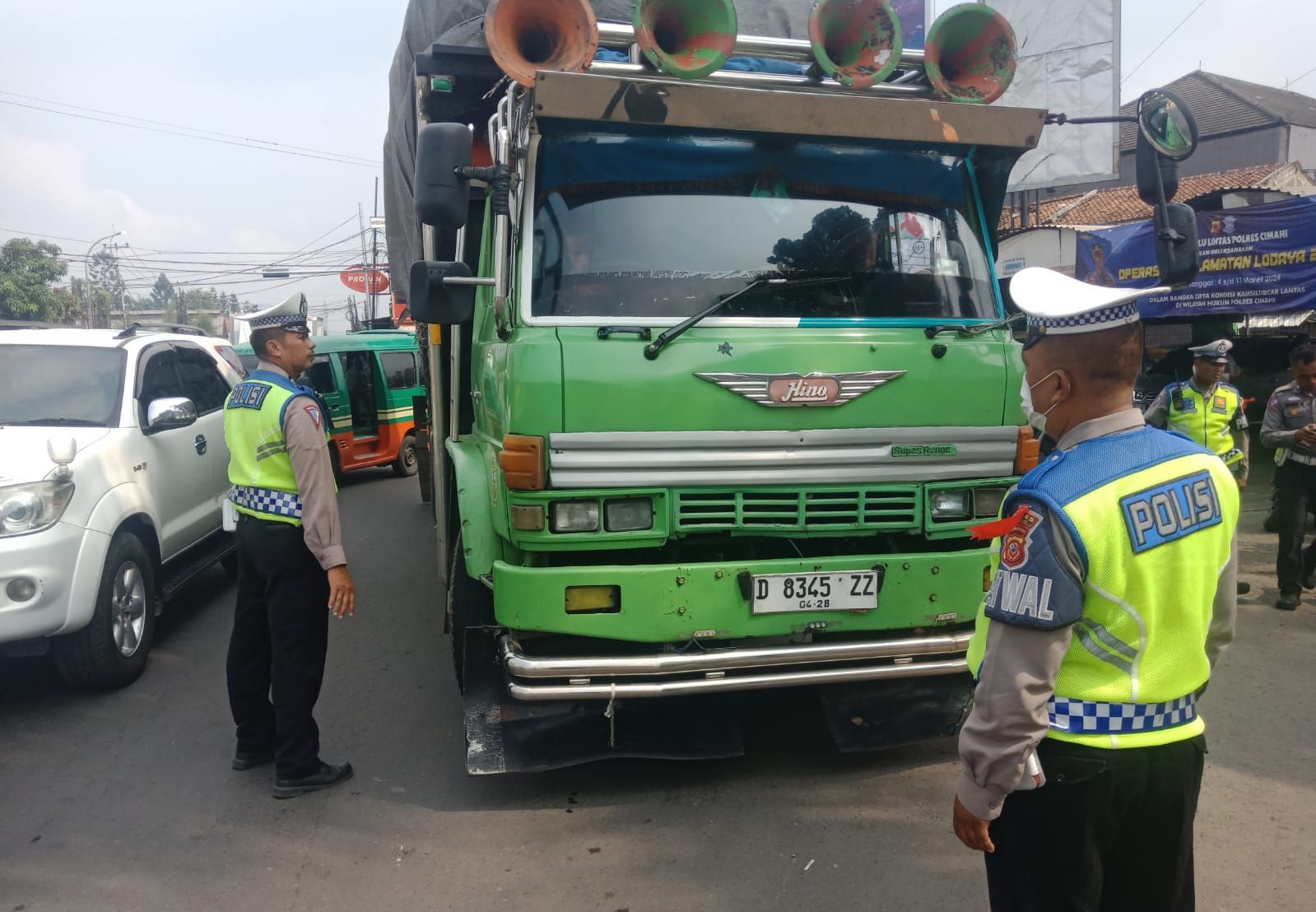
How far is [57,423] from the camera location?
212 inches

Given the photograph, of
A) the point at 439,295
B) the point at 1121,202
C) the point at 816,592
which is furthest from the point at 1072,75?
the point at 1121,202

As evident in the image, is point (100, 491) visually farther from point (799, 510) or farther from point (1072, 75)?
point (1072, 75)

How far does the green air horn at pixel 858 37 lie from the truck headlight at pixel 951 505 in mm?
1696

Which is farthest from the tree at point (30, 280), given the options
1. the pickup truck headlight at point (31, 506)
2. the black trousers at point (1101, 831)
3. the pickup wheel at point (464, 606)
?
the black trousers at point (1101, 831)

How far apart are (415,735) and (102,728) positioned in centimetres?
159

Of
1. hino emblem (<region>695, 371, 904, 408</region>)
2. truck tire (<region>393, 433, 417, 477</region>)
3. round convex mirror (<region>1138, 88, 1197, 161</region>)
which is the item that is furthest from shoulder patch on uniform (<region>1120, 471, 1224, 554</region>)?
truck tire (<region>393, 433, 417, 477</region>)

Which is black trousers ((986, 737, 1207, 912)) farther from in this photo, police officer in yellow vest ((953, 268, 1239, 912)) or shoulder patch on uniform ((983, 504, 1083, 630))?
shoulder patch on uniform ((983, 504, 1083, 630))

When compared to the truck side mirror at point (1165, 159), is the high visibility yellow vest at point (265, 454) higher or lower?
lower

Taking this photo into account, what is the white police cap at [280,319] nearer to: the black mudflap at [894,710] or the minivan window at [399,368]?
the black mudflap at [894,710]

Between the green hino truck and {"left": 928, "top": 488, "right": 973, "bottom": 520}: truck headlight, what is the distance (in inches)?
0.4

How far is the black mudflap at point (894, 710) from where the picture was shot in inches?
154

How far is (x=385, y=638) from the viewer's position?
6188 millimetres

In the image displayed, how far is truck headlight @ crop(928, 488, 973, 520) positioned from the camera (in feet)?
12.6

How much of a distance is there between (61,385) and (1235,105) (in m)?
41.6
